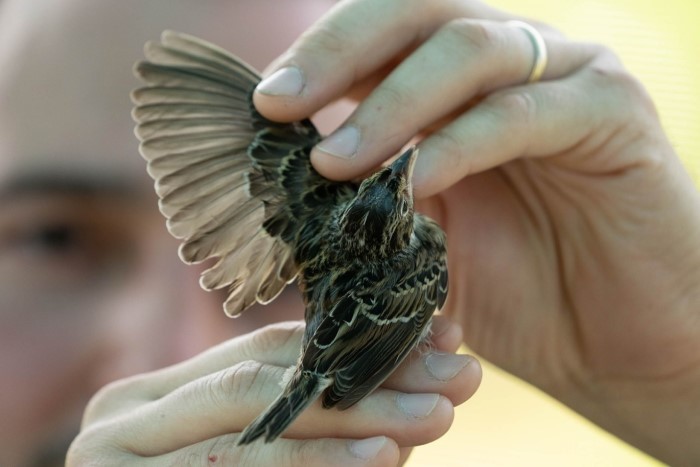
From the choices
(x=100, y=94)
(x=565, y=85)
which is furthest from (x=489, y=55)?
(x=100, y=94)

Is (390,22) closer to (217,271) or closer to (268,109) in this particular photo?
(268,109)

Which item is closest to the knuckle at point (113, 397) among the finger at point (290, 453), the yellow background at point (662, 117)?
the finger at point (290, 453)

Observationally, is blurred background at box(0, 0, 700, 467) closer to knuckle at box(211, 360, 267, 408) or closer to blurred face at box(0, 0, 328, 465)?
blurred face at box(0, 0, 328, 465)

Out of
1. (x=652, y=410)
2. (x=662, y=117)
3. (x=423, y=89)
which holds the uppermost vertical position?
(x=423, y=89)

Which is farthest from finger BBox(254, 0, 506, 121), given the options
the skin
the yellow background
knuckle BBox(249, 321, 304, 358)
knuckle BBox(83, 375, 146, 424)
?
the yellow background

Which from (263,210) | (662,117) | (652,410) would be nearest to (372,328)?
(263,210)

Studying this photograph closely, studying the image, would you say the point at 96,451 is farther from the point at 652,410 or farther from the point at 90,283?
the point at 652,410
